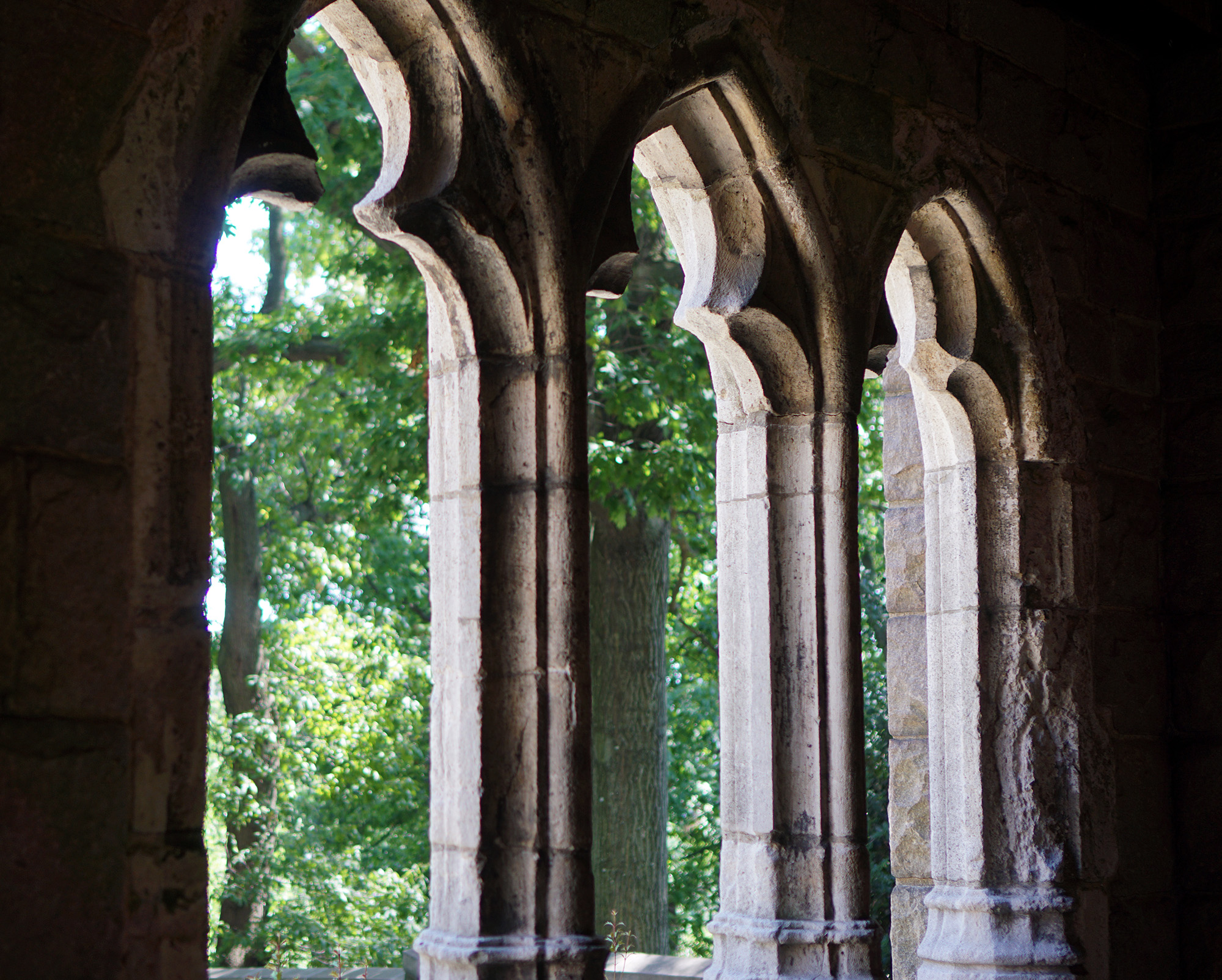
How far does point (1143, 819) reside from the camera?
378 cm

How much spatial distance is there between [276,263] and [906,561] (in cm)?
639

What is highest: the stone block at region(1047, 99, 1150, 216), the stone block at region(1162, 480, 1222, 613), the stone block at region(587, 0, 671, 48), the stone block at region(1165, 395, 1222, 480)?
the stone block at region(1047, 99, 1150, 216)

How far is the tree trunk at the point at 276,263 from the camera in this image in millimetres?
9438

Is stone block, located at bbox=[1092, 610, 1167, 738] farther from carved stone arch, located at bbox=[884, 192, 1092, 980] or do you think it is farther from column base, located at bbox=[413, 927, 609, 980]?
column base, located at bbox=[413, 927, 609, 980]

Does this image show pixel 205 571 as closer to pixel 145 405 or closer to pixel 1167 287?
pixel 145 405

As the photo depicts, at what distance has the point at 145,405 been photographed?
1.99 meters

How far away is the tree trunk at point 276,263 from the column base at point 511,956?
7.37 meters

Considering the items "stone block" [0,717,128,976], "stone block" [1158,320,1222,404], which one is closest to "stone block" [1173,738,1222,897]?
"stone block" [1158,320,1222,404]

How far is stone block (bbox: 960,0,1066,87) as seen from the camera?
367cm

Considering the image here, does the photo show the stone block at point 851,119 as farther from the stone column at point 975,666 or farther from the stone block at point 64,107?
the stone block at point 64,107

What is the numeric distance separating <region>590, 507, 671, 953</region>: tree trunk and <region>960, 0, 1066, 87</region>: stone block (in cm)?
329

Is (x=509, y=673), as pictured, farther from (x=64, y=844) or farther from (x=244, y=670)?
(x=244, y=670)

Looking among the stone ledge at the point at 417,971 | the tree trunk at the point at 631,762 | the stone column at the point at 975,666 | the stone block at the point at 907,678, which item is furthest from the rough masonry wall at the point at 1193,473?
the tree trunk at the point at 631,762

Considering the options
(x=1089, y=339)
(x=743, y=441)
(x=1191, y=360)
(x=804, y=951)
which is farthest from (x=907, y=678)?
(x=804, y=951)
